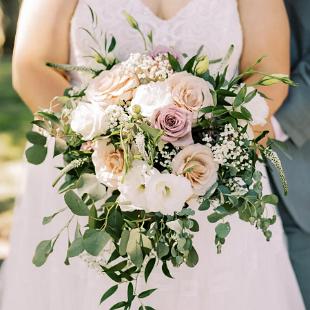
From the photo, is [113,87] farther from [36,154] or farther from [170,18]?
[170,18]

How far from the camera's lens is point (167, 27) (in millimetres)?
2654

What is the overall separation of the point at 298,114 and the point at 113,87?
1207 millimetres

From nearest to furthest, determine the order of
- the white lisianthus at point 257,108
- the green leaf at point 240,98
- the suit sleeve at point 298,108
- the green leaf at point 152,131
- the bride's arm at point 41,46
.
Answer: the green leaf at point 152,131 → the green leaf at point 240,98 → the white lisianthus at point 257,108 → the bride's arm at point 41,46 → the suit sleeve at point 298,108

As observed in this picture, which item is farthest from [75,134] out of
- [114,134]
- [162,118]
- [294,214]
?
[294,214]

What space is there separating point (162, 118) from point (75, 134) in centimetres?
29

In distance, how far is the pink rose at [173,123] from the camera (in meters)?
2.07

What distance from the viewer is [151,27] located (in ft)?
8.70

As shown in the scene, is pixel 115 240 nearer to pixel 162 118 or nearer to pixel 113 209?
pixel 113 209

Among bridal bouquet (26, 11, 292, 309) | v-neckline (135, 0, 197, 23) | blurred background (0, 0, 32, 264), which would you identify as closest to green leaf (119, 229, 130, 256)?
bridal bouquet (26, 11, 292, 309)

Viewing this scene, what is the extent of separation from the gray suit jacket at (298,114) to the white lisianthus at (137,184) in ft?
3.77

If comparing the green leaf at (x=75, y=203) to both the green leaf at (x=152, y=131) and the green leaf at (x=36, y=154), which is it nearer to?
the green leaf at (x=36, y=154)

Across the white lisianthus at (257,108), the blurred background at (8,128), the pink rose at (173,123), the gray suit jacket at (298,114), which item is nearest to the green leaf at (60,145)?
the pink rose at (173,123)

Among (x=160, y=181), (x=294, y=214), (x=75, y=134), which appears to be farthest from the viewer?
(x=294, y=214)

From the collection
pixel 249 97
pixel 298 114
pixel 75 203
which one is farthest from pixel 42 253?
pixel 298 114
